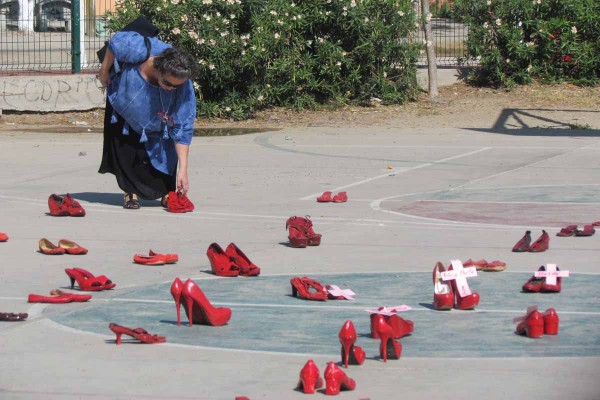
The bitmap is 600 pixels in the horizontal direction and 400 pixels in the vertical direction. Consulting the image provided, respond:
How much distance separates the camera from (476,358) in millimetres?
5727

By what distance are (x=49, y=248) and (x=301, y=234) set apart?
1846 millimetres

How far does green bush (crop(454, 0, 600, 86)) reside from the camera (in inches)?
843

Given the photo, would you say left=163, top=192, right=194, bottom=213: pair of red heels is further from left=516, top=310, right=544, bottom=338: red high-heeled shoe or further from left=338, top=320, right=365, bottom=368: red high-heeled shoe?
left=338, top=320, right=365, bottom=368: red high-heeled shoe

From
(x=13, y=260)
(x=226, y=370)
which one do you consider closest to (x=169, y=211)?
(x=13, y=260)

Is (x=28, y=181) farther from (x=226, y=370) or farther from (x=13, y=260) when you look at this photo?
(x=226, y=370)

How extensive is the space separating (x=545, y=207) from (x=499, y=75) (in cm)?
1098

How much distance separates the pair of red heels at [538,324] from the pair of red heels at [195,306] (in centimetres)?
158

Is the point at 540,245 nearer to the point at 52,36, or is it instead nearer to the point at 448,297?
the point at 448,297

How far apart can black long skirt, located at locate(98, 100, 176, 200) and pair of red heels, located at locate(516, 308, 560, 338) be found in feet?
17.4

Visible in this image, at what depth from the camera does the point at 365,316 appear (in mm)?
6656

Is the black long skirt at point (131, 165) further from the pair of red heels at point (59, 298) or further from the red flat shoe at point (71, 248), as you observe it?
the pair of red heels at point (59, 298)

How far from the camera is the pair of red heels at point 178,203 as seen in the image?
10539 millimetres

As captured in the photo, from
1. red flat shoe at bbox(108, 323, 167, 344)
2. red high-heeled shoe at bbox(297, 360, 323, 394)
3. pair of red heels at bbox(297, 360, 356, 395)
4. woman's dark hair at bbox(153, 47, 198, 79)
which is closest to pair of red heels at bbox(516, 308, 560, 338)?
pair of red heels at bbox(297, 360, 356, 395)

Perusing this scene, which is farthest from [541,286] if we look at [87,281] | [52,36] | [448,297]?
[52,36]
